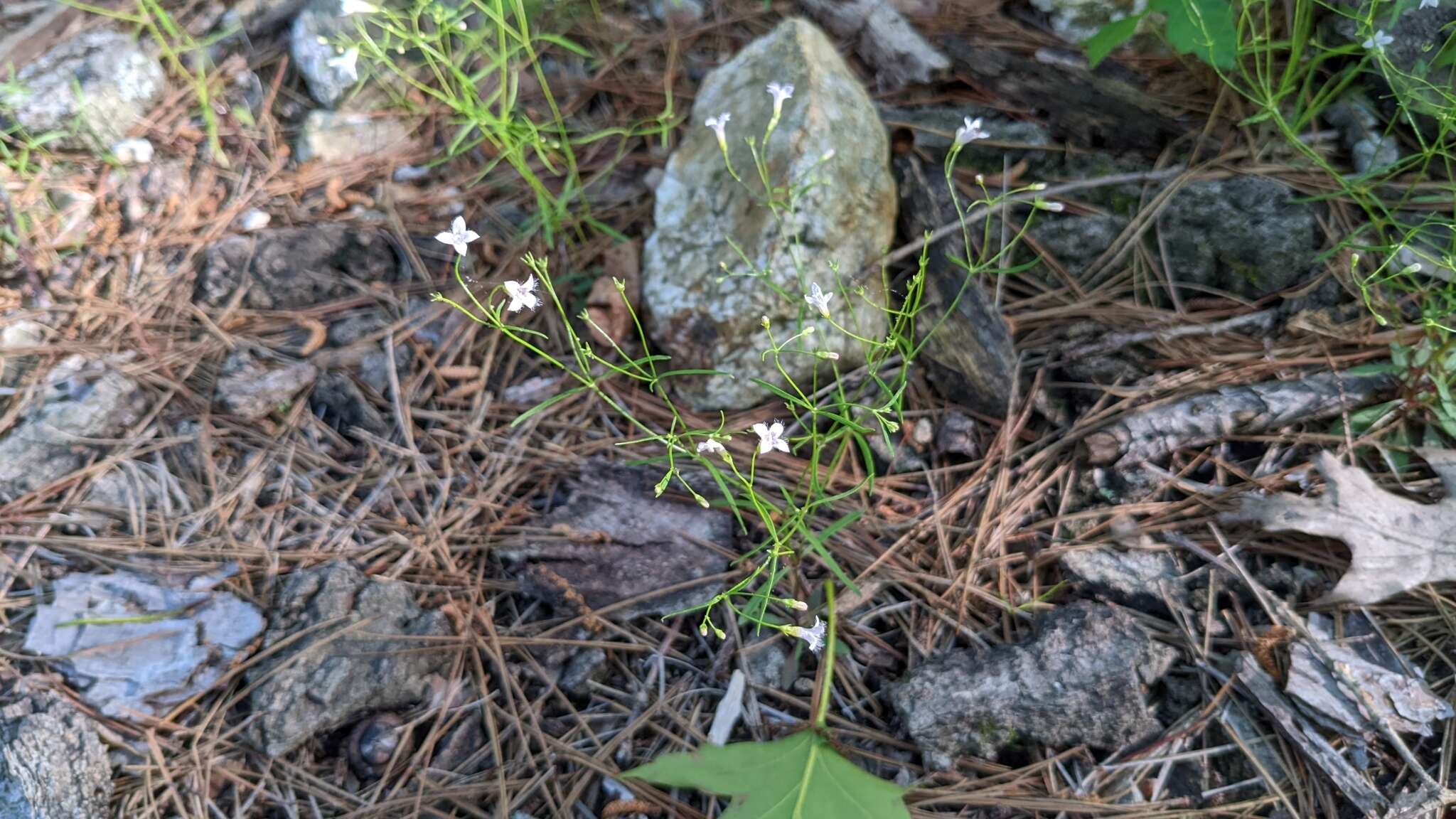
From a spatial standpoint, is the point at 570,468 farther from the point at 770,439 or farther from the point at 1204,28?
the point at 1204,28

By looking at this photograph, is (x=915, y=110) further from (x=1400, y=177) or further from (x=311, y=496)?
(x=311, y=496)

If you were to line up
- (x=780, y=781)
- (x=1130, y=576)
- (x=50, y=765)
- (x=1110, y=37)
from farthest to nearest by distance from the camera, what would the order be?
(x=1110, y=37) → (x=1130, y=576) → (x=50, y=765) → (x=780, y=781)

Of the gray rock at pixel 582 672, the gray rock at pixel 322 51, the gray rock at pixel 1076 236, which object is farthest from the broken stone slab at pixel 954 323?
the gray rock at pixel 322 51

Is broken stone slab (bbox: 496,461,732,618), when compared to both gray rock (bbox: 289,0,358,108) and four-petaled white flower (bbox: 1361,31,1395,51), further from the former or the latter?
four-petaled white flower (bbox: 1361,31,1395,51)

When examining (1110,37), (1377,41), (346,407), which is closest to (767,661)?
(346,407)

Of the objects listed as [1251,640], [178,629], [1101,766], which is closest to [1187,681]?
[1251,640]

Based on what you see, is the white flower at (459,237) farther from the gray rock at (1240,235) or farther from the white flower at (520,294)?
the gray rock at (1240,235)
